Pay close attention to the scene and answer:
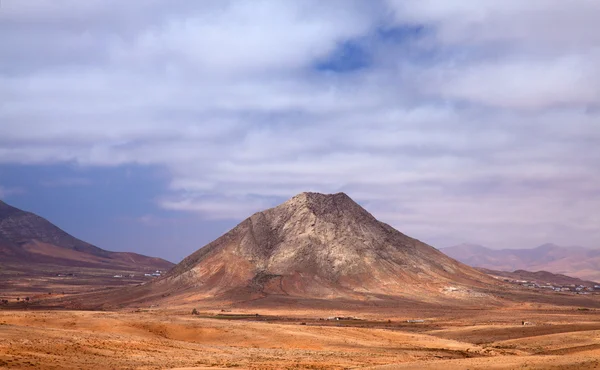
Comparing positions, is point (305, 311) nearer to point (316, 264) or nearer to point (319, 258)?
point (316, 264)

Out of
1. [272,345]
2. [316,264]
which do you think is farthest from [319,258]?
[272,345]

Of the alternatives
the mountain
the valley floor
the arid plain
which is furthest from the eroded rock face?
the valley floor

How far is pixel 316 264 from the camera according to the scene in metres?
135

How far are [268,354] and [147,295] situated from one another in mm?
86031

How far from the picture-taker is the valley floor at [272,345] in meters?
38.2

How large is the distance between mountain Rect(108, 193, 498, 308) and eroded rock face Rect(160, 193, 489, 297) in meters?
0.20

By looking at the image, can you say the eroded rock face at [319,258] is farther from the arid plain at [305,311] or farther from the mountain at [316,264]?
the arid plain at [305,311]

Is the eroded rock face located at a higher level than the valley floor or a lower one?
higher

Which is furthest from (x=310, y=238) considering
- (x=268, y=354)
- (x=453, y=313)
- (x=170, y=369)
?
(x=170, y=369)

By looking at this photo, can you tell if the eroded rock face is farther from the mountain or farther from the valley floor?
the valley floor

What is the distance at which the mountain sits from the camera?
12519 cm

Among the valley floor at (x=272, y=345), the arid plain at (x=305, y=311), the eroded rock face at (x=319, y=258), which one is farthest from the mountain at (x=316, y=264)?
the valley floor at (x=272, y=345)

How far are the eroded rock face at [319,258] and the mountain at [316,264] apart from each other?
0.20m

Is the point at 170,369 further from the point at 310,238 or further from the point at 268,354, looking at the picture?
the point at 310,238
